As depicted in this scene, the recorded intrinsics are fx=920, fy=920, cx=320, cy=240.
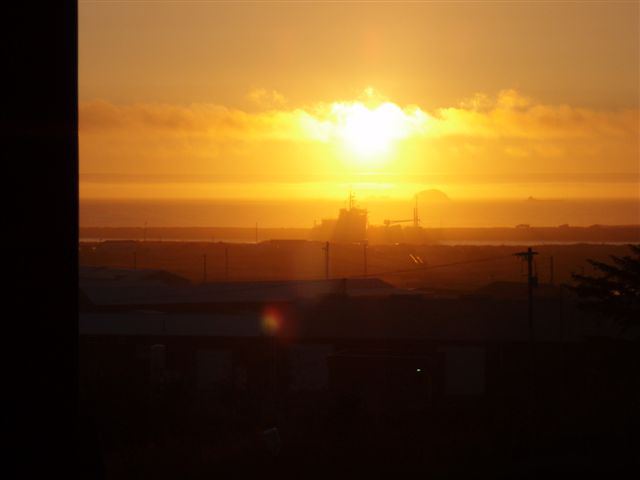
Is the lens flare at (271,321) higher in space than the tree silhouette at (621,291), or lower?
lower

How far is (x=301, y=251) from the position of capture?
172 feet

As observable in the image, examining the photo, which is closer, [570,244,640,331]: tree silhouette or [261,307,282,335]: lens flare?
[570,244,640,331]: tree silhouette

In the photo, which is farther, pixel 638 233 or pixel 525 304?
pixel 638 233

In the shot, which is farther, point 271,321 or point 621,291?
point 271,321

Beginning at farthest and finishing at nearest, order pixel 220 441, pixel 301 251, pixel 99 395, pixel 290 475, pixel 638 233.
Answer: pixel 638 233
pixel 301 251
pixel 99 395
pixel 220 441
pixel 290 475

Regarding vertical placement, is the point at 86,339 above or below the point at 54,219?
below

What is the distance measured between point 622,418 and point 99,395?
208 inches

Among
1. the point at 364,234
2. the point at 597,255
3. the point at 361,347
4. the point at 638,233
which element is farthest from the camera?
the point at 638,233

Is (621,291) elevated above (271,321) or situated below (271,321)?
above

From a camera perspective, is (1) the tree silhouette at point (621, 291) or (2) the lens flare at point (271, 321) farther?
(2) the lens flare at point (271, 321)

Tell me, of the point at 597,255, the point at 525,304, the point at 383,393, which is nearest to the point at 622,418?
the point at 383,393

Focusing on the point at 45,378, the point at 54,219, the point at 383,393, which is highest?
the point at 54,219

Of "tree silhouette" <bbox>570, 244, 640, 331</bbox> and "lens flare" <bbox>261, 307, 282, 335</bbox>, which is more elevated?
"tree silhouette" <bbox>570, 244, 640, 331</bbox>

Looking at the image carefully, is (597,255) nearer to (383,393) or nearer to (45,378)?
(383,393)
